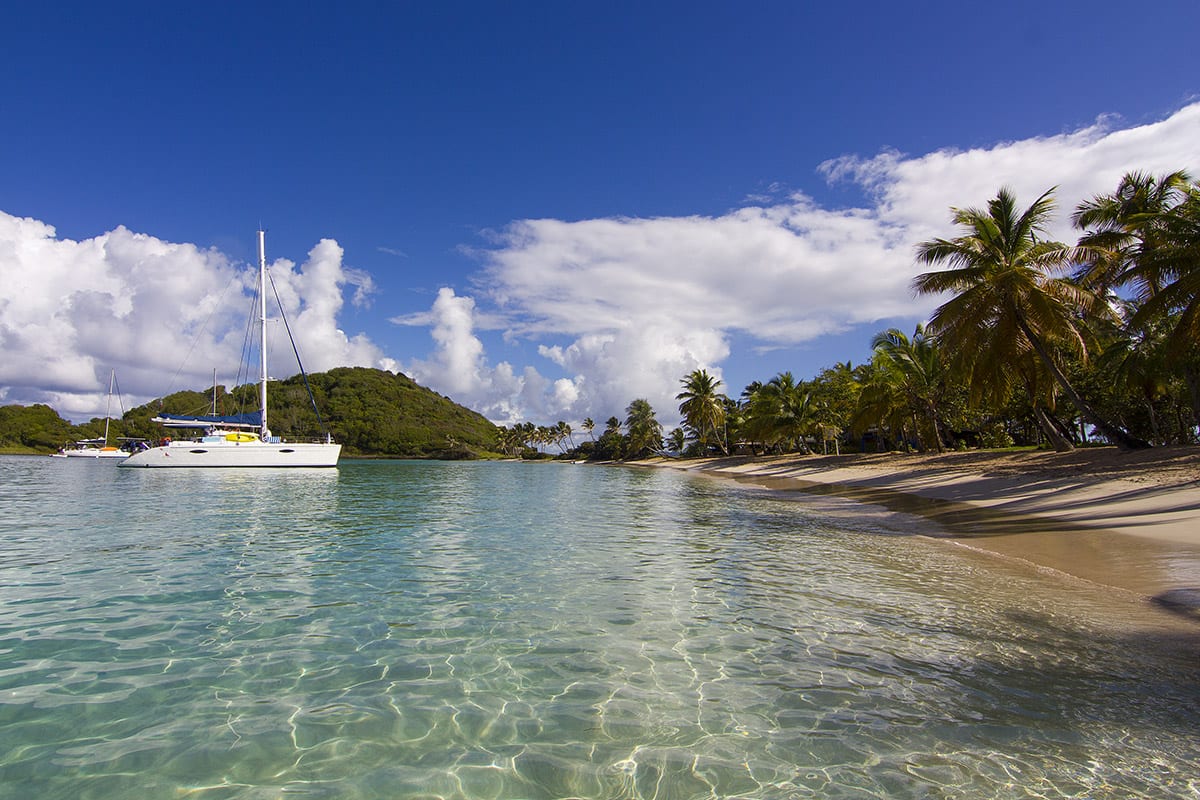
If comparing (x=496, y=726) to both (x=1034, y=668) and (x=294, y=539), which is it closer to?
(x=1034, y=668)

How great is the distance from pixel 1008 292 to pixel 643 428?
8313 cm

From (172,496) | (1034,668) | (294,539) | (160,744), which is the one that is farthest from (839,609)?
(172,496)

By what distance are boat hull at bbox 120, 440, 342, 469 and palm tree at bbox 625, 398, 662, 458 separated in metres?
60.8

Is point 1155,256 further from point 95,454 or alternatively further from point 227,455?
point 95,454

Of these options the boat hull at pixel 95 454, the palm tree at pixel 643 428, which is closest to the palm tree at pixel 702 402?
the palm tree at pixel 643 428

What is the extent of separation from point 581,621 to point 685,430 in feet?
304

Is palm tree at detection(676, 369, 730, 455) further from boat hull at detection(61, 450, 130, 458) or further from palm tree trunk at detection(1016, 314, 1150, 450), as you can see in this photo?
boat hull at detection(61, 450, 130, 458)

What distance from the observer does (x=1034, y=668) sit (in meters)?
5.48

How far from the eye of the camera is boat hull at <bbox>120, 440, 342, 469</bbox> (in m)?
49.4

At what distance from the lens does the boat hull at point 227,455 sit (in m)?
49.4

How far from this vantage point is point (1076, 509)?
16031mm

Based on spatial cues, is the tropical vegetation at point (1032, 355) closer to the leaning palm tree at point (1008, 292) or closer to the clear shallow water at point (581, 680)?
the leaning palm tree at point (1008, 292)

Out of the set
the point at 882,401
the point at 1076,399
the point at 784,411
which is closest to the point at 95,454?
the point at 784,411

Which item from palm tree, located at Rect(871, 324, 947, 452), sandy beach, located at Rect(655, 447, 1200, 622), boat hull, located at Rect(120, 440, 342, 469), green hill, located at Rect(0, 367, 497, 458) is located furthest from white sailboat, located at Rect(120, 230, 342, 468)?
green hill, located at Rect(0, 367, 497, 458)
